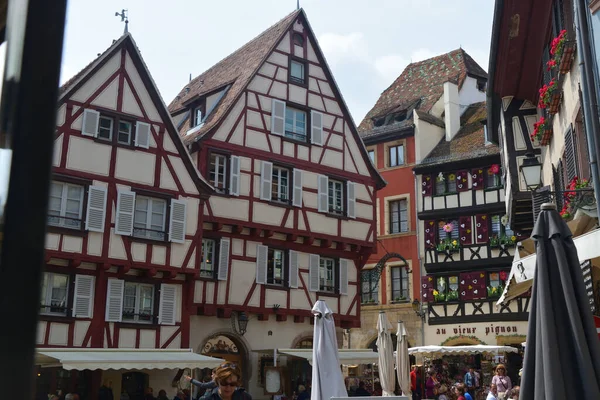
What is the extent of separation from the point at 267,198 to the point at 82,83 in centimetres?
646

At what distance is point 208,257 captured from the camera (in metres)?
22.0

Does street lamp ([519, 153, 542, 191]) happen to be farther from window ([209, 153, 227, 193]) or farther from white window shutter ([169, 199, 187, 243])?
window ([209, 153, 227, 193])

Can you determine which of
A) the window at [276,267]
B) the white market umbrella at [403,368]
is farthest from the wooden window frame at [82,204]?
the white market umbrella at [403,368]

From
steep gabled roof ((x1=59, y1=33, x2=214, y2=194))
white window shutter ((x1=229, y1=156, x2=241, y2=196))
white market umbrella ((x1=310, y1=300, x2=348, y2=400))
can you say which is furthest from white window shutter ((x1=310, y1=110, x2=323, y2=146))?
white market umbrella ((x1=310, y1=300, x2=348, y2=400))

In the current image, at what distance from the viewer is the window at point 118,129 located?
786 inches

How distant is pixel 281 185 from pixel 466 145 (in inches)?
442

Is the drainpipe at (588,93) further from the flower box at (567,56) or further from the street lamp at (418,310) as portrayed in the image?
the street lamp at (418,310)

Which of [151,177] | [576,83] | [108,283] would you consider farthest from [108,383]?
[576,83]

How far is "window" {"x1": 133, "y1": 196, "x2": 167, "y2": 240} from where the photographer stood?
19859 mm

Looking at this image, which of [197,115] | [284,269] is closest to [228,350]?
[284,269]

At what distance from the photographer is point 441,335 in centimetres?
2970

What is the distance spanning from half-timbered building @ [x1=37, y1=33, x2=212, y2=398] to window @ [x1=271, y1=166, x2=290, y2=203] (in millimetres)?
2883

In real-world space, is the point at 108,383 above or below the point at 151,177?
below

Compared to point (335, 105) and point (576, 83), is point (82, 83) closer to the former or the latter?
point (335, 105)
